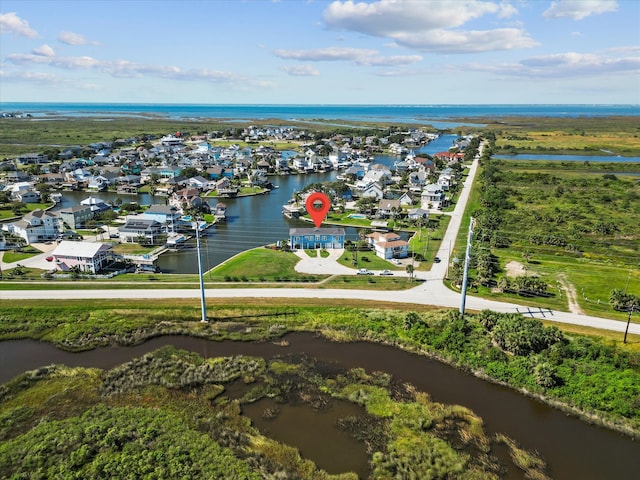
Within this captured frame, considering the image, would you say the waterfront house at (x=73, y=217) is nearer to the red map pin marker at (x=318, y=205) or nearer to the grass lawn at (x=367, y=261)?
the red map pin marker at (x=318, y=205)

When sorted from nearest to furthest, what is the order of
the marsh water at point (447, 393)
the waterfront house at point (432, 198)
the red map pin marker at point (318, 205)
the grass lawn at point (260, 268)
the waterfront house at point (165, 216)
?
the marsh water at point (447, 393), the grass lawn at point (260, 268), the waterfront house at point (165, 216), the red map pin marker at point (318, 205), the waterfront house at point (432, 198)

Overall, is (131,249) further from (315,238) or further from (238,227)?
(315,238)

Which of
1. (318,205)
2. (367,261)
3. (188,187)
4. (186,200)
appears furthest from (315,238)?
(188,187)

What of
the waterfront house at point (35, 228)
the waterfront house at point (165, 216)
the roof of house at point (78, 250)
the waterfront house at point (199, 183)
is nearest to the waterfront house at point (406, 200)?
the waterfront house at point (165, 216)

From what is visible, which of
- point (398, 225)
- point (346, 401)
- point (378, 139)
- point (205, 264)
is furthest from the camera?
point (378, 139)

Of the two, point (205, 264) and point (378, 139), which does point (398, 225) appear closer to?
point (205, 264)

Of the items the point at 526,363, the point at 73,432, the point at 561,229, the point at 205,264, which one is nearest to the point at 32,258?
the point at 205,264

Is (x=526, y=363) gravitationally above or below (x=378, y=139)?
below
